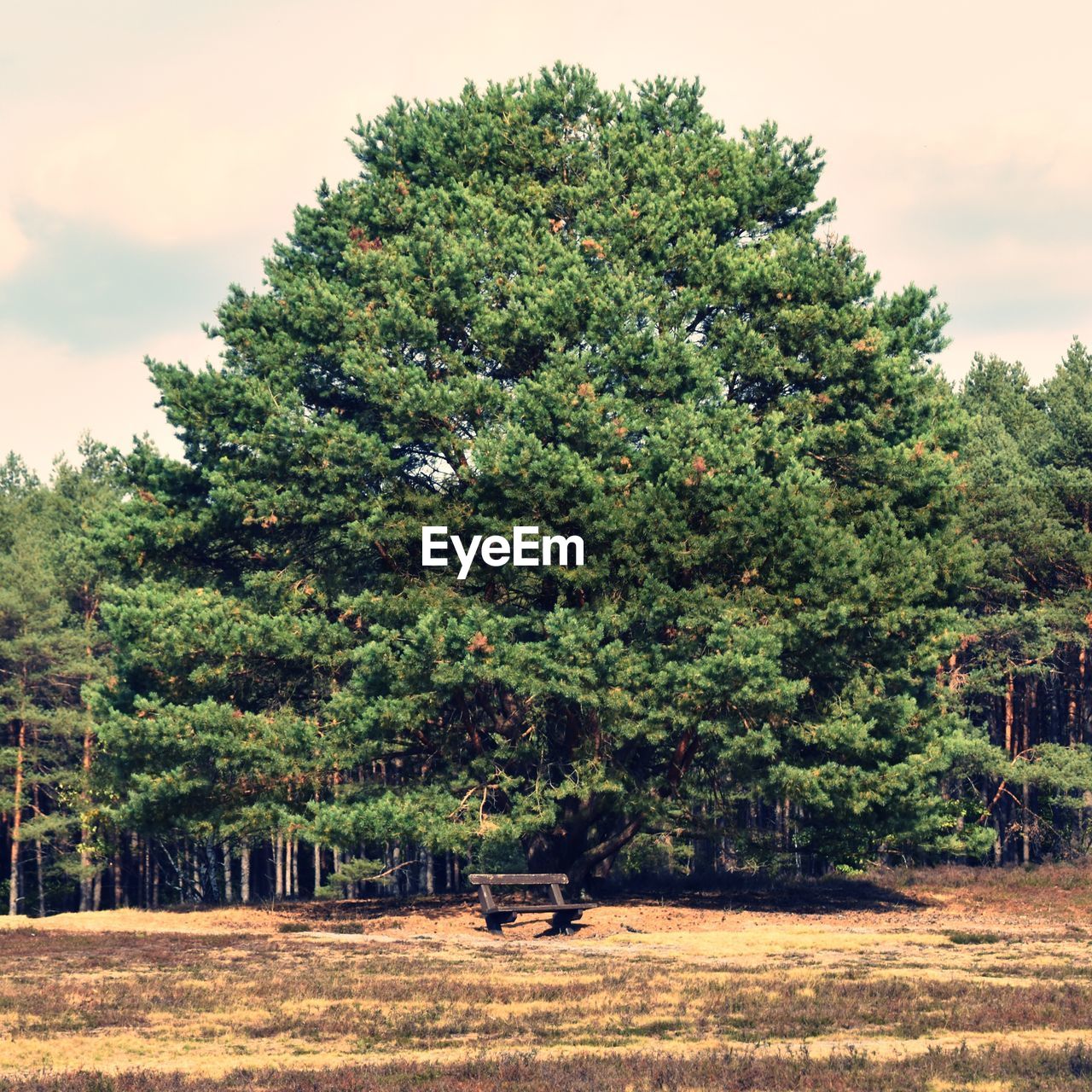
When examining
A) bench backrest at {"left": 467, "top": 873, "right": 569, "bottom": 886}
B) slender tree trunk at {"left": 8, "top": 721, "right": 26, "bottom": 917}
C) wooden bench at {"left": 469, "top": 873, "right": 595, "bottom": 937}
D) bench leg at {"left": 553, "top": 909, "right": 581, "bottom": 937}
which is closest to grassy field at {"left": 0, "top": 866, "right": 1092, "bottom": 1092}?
bench leg at {"left": 553, "top": 909, "right": 581, "bottom": 937}

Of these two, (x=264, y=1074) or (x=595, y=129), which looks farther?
(x=595, y=129)

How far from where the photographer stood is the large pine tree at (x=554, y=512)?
38031 millimetres

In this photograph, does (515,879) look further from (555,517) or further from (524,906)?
(555,517)

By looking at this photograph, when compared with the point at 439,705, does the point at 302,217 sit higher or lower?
higher

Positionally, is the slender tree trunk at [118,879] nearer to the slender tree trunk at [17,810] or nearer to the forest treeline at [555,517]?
the slender tree trunk at [17,810]

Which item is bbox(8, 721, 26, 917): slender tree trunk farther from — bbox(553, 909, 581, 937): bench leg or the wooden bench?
bbox(553, 909, 581, 937): bench leg

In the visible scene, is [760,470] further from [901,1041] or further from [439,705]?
[901,1041]

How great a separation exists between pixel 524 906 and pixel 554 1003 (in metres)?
14.5

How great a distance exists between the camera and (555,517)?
38969 mm

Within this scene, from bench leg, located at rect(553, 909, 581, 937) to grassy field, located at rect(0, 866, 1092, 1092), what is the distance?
26cm

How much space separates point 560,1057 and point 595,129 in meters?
33.8

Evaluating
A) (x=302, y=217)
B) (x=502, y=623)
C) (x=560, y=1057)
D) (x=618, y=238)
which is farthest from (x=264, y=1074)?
(x=302, y=217)

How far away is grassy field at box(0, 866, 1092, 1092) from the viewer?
16625mm

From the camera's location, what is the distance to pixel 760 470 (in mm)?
39656
